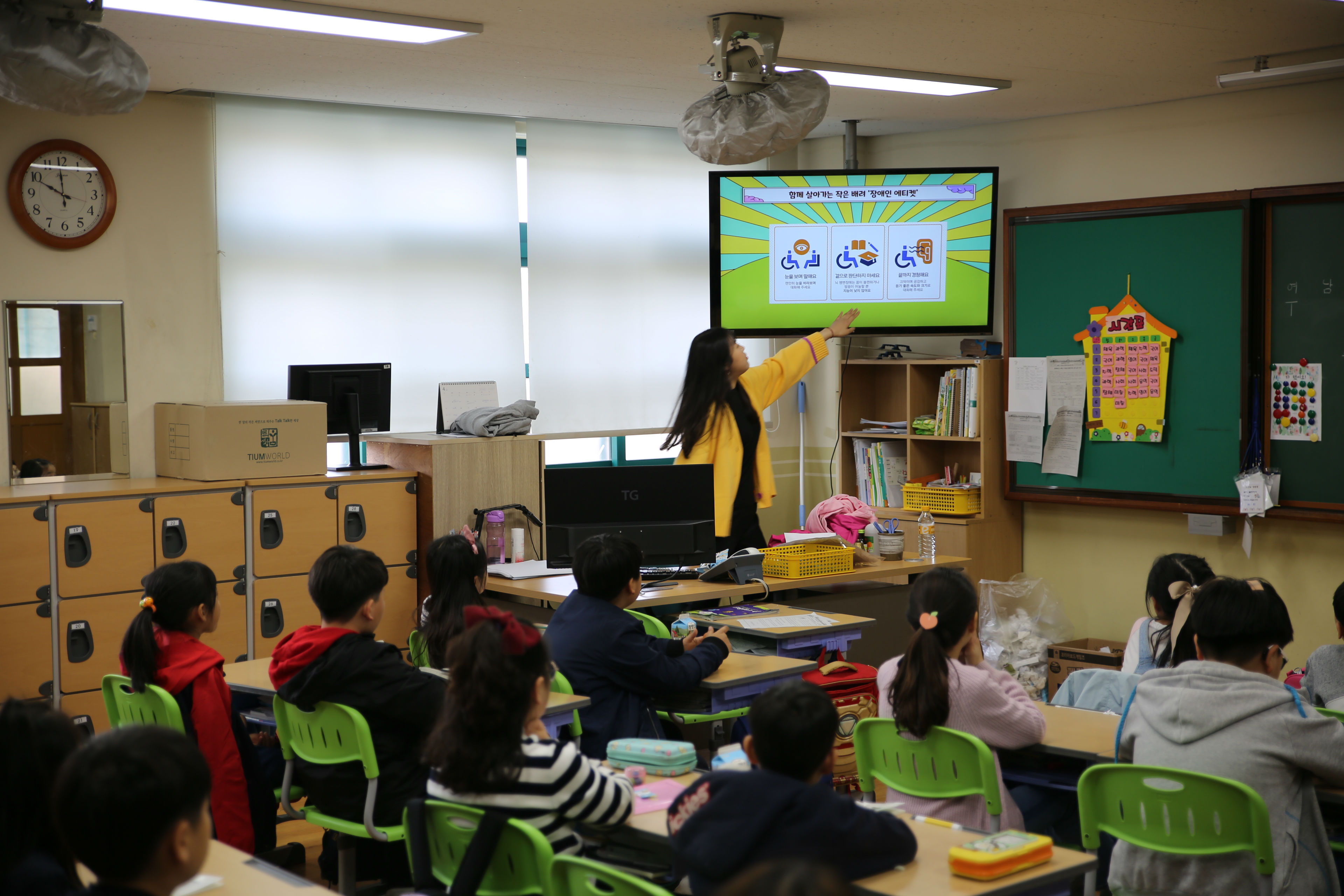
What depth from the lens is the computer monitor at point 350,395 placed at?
5535 millimetres

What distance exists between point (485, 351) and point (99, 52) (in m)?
3.29

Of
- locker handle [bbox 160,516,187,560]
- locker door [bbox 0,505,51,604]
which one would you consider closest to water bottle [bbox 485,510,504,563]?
locker handle [bbox 160,516,187,560]

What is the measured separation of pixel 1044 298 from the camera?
21.0ft

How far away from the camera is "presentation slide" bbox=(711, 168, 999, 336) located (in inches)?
253

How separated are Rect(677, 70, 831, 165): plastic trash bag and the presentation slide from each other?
2.16 meters

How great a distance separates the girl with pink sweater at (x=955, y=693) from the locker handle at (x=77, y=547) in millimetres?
3341

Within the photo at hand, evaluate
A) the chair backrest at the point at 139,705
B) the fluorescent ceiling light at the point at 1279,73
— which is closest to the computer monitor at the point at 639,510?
the chair backrest at the point at 139,705

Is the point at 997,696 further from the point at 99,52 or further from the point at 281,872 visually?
the point at 99,52

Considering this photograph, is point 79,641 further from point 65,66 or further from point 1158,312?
point 1158,312

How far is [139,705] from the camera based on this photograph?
324cm

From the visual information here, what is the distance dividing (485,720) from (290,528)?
3291mm

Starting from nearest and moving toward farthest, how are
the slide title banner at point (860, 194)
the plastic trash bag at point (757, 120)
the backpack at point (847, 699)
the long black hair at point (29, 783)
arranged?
the long black hair at point (29, 783), the backpack at point (847, 699), the plastic trash bag at point (757, 120), the slide title banner at point (860, 194)

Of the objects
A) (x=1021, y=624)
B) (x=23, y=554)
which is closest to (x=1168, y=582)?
(x=1021, y=624)

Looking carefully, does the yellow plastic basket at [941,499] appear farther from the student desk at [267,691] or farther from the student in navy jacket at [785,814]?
the student in navy jacket at [785,814]
